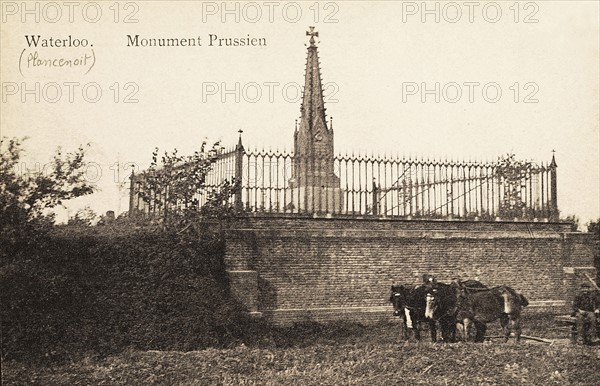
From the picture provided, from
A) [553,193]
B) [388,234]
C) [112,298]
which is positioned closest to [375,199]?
[388,234]

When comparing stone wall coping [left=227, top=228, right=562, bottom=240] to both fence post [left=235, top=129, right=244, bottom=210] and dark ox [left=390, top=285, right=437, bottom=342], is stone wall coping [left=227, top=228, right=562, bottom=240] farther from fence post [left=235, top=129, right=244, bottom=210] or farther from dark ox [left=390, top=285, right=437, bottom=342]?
dark ox [left=390, top=285, right=437, bottom=342]

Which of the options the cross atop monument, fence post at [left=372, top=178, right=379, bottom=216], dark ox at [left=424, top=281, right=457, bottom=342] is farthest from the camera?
the cross atop monument

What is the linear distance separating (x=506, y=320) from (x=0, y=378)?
33.7ft

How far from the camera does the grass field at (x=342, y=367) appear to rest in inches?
358

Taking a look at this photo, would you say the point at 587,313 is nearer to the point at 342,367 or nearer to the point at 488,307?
the point at 488,307

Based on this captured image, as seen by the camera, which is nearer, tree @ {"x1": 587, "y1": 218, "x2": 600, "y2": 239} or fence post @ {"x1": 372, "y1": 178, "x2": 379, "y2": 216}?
fence post @ {"x1": 372, "y1": 178, "x2": 379, "y2": 216}

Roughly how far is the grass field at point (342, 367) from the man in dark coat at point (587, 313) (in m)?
0.81

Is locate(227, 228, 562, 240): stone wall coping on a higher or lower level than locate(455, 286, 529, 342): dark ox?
higher

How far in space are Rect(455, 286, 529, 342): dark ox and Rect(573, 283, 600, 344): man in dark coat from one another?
1079mm

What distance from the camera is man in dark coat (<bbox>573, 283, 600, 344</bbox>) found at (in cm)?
1321

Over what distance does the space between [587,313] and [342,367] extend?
6.47 metres

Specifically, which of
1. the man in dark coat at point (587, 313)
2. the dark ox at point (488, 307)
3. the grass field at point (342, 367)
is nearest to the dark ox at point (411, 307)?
the dark ox at point (488, 307)

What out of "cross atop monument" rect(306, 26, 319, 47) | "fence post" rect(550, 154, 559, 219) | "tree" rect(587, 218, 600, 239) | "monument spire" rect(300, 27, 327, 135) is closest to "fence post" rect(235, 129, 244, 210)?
"fence post" rect(550, 154, 559, 219)

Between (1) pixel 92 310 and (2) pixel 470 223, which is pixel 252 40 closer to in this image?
(1) pixel 92 310
